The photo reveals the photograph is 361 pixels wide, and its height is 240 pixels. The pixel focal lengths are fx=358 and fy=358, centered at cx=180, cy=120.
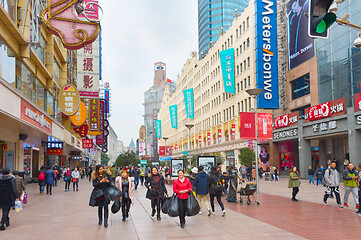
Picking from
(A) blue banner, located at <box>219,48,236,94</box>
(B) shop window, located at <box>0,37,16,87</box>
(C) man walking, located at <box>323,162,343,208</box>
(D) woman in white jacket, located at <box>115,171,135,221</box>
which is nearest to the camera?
(D) woman in white jacket, located at <box>115,171,135,221</box>

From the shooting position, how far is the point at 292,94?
43688mm

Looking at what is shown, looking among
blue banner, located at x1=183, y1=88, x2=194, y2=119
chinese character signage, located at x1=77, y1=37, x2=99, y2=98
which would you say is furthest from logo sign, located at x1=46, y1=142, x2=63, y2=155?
blue banner, located at x1=183, y1=88, x2=194, y2=119

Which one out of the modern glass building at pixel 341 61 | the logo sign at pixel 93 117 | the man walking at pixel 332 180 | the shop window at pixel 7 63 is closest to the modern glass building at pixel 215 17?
the logo sign at pixel 93 117

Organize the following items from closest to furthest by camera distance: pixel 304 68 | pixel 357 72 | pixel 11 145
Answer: pixel 11 145 < pixel 357 72 < pixel 304 68

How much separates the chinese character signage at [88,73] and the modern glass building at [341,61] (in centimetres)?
2514

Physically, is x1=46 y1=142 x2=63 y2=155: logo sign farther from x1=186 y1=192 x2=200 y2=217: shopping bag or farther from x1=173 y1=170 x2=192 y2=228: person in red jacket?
x1=186 y1=192 x2=200 y2=217: shopping bag

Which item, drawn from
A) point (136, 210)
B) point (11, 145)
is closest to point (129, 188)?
point (136, 210)

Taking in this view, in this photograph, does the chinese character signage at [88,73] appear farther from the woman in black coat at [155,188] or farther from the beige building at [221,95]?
the woman in black coat at [155,188]

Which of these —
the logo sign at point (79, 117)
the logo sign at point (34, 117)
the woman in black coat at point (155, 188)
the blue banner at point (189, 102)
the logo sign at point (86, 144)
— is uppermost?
the blue banner at point (189, 102)

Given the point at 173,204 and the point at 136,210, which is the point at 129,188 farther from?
the point at 136,210

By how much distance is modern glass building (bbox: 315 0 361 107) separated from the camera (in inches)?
1310

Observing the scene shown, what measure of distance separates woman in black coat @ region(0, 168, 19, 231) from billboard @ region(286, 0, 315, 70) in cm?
Result: 3660

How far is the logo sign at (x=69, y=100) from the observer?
2648 centimetres

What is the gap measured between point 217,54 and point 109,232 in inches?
2266
